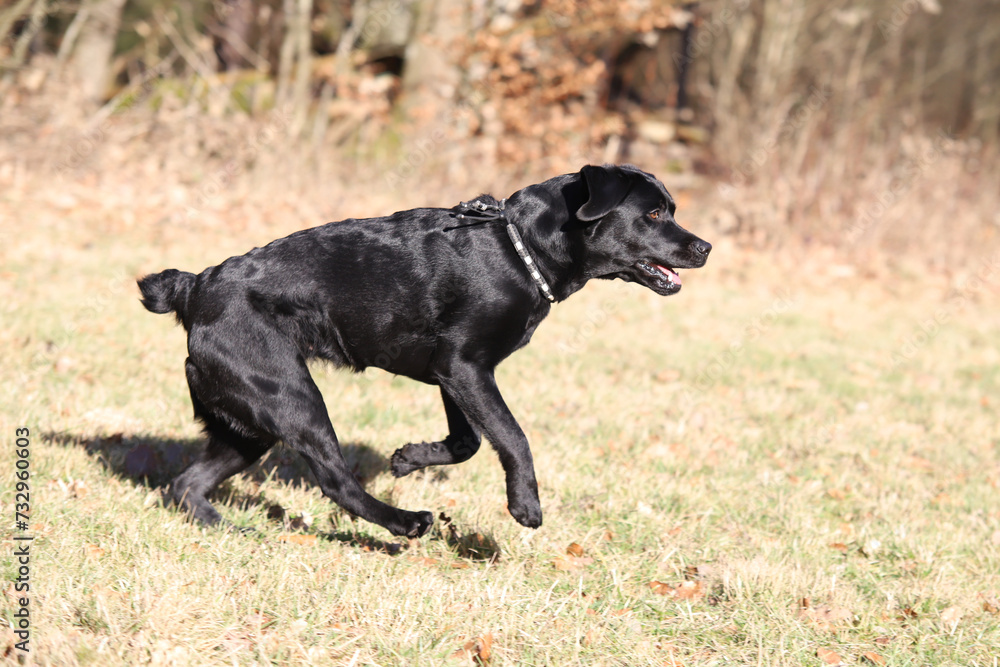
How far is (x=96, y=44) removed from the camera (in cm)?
1302

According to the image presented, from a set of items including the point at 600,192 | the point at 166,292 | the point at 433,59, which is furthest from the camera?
the point at 433,59

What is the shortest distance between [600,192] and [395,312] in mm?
947

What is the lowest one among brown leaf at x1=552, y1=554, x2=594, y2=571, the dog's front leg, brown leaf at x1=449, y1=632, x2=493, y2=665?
brown leaf at x1=449, y1=632, x2=493, y2=665

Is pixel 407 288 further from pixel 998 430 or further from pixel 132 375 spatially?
pixel 998 430

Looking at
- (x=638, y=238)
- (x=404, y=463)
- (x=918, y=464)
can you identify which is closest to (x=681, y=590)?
(x=404, y=463)

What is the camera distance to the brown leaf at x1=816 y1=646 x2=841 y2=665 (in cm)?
305

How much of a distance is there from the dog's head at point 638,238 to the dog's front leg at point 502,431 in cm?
76

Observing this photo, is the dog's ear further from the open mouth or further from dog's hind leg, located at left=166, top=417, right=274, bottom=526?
dog's hind leg, located at left=166, top=417, right=274, bottom=526

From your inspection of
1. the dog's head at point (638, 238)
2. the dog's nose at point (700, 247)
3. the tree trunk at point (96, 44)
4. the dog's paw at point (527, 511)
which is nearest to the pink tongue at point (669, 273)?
the dog's head at point (638, 238)

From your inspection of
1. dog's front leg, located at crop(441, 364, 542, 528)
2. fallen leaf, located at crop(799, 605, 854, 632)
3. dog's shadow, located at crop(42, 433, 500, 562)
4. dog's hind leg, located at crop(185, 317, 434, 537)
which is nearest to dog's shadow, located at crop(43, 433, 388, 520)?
dog's shadow, located at crop(42, 433, 500, 562)

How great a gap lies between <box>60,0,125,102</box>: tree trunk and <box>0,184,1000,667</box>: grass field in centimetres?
557

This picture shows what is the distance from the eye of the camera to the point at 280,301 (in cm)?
343

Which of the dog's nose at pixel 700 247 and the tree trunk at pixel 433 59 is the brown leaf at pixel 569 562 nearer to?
the dog's nose at pixel 700 247

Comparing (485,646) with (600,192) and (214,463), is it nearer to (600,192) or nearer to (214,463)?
(214,463)
